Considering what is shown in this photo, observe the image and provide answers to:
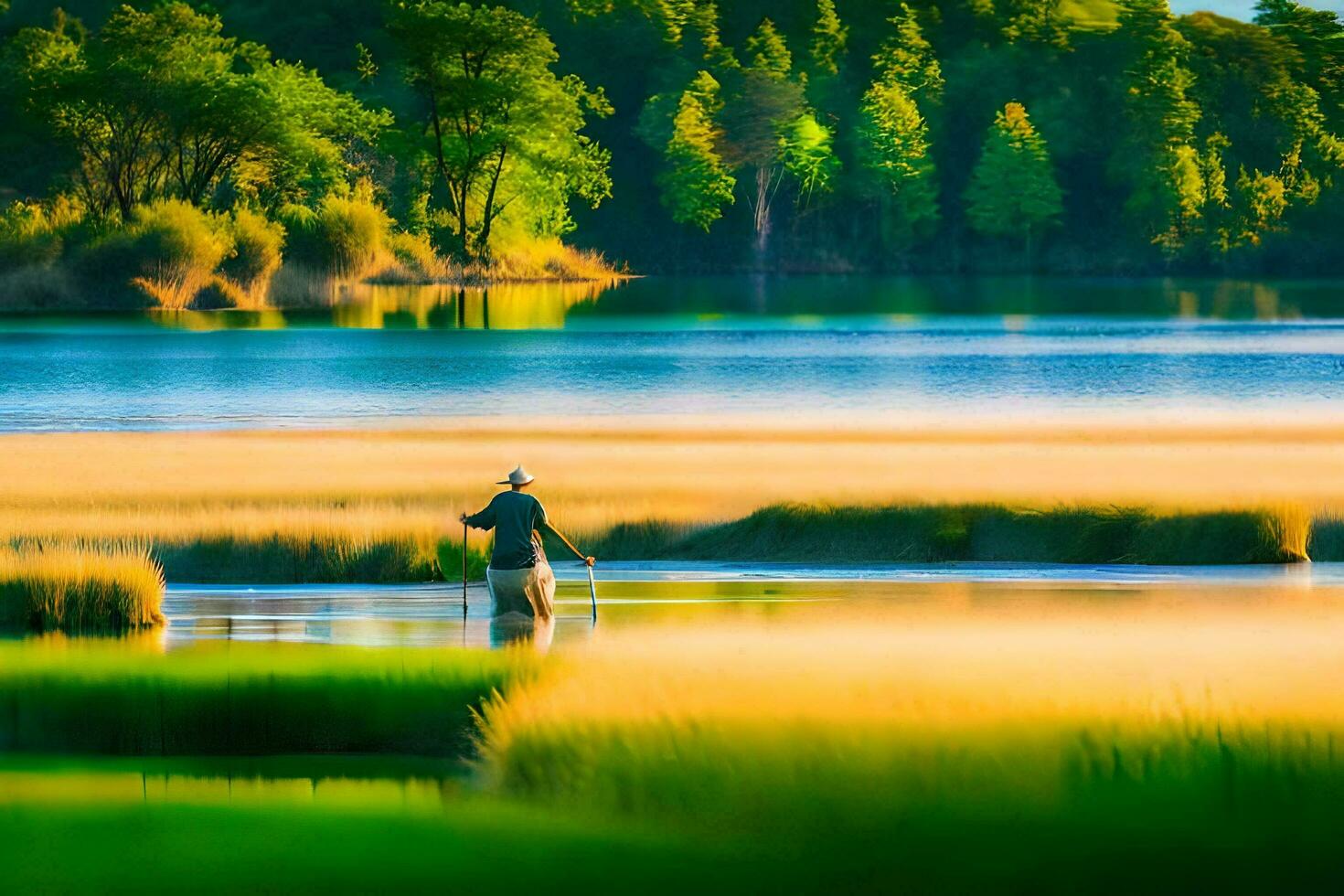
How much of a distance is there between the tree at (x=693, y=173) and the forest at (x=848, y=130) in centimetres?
15

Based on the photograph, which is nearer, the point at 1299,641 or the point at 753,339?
the point at 1299,641

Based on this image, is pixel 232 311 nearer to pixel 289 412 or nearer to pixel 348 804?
pixel 289 412

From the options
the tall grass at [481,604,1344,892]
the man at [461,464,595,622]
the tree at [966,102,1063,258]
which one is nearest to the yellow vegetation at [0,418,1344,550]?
the man at [461,464,595,622]

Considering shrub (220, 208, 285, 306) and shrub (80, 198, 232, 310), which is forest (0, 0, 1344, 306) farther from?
shrub (80, 198, 232, 310)

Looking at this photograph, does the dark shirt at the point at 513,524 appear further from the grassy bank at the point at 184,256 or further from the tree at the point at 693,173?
the tree at the point at 693,173

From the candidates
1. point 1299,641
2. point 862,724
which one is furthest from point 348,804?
point 1299,641

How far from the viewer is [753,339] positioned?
57.5 meters

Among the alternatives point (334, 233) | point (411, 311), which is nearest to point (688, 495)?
point (411, 311)

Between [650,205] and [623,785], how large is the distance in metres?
111

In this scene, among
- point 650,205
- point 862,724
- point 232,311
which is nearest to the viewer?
point 862,724

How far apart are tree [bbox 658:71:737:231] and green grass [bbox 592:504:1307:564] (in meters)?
94.8

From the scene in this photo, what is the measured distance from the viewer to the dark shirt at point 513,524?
46.7ft

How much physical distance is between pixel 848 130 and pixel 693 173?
52.3 ft

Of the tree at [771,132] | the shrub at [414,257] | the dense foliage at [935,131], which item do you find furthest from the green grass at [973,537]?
the tree at [771,132]
